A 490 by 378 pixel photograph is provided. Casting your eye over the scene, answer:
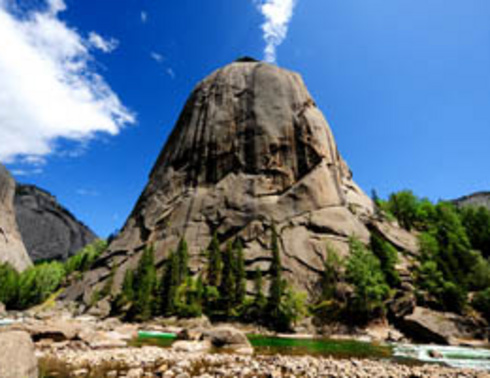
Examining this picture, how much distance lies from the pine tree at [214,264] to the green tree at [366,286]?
829 inches

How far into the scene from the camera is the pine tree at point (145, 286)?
4244 centimetres

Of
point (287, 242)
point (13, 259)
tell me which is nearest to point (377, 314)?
point (287, 242)

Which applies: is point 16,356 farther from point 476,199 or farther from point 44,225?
point 44,225

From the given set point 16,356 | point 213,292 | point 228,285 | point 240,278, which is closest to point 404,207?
point 240,278

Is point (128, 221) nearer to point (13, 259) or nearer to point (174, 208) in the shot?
point (174, 208)

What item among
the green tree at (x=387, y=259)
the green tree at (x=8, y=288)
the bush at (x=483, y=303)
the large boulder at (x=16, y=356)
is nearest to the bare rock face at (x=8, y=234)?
the green tree at (x=8, y=288)

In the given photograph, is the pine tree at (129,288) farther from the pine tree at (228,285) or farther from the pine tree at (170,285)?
the pine tree at (228,285)

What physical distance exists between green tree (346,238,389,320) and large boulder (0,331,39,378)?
37169 millimetres

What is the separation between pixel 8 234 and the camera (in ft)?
277

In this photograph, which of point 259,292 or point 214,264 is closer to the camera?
point 259,292

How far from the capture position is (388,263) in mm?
42906

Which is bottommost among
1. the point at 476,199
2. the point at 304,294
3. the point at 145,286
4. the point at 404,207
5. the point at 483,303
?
the point at 483,303

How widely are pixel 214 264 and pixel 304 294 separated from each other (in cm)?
1642

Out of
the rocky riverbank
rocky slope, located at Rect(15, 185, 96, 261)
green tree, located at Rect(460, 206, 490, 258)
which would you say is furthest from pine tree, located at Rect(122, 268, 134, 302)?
rocky slope, located at Rect(15, 185, 96, 261)
